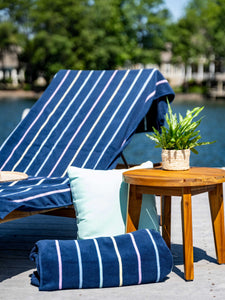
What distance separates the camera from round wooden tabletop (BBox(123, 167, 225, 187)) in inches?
112

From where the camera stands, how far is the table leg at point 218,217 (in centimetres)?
313

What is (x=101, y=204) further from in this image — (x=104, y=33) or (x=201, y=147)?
(x=104, y=33)

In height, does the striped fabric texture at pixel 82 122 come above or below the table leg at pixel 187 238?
above

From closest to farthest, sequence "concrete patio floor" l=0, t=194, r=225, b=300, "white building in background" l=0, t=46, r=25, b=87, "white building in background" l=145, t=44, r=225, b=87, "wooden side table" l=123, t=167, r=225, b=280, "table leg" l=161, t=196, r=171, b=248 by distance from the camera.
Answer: "concrete patio floor" l=0, t=194, r=225, b=300
"wooden side table" l=123, t=167, r=225, b=280
"table leg" l=161, t=196, r=171, b=248
"white building in background" l=0, t=46, r=25, b=87
"white building in background" l=145, t=44, r=225, b=87

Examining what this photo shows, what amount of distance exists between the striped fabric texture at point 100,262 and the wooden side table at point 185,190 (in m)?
0.16

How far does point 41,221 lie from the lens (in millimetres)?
4516

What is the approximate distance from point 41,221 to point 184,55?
47.9 m

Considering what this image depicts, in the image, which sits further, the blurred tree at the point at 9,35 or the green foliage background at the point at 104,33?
the blurred tree at the point at 9,35

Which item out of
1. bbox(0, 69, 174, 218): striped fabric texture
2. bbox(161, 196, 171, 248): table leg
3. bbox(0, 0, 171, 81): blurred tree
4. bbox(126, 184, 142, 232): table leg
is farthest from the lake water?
bbox(0, 0, 171, 81): blurred tree

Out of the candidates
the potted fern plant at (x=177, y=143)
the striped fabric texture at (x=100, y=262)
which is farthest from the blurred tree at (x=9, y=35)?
the striped fabric texture at (x=100, y=262)

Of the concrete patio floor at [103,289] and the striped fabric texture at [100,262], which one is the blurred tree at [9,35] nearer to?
the concrete patio floor at [103,289]

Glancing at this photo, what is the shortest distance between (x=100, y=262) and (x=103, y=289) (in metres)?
→ 0.14

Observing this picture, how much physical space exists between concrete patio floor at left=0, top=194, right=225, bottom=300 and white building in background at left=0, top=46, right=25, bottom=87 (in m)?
52.1

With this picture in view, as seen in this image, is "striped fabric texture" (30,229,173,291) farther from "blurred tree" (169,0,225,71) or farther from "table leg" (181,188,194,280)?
"blurred tree" (169,0,225,71)
